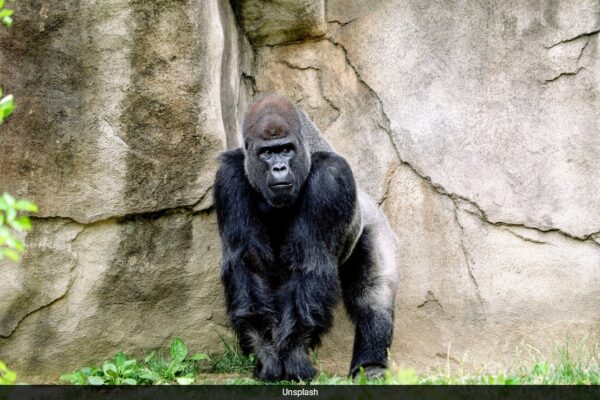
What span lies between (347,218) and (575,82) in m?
1.99

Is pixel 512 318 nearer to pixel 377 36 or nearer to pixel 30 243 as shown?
pixel 377 36

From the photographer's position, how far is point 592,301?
5.54 meters

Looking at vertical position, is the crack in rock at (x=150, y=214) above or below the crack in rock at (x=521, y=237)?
above

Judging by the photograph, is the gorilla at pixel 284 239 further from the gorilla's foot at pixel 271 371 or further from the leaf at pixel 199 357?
the leaf at pixel 199 357

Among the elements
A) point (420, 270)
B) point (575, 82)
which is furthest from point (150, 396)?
point (575, 82)

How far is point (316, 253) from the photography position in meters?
4.65

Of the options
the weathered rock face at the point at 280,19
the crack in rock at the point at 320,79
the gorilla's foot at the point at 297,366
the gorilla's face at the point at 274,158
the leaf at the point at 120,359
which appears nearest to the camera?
the gorilla's foot at the point at 297,366

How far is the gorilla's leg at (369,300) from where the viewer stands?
5066mm

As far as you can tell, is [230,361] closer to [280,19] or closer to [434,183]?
[434,183]

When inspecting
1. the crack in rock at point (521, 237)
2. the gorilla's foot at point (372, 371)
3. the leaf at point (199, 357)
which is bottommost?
the gorilla's foot at point (372, 371)

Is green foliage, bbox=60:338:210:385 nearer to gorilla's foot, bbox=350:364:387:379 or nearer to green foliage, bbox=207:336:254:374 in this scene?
green foliage, bbox=207:336:254:374

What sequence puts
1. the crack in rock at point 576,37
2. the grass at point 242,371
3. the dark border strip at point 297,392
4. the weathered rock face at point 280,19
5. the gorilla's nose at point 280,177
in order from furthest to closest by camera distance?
the weathered rock face at point 280,19 → the crack in rock at point 576,37 → the gorilla's nose at point 280,177 → the grass at point 242,371 → the dark border strip at point 297,392

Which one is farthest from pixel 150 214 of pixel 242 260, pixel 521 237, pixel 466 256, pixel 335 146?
pixel 521 237

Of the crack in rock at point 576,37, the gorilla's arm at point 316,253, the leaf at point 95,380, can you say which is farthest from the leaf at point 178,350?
the crack in rock at point 576,37
